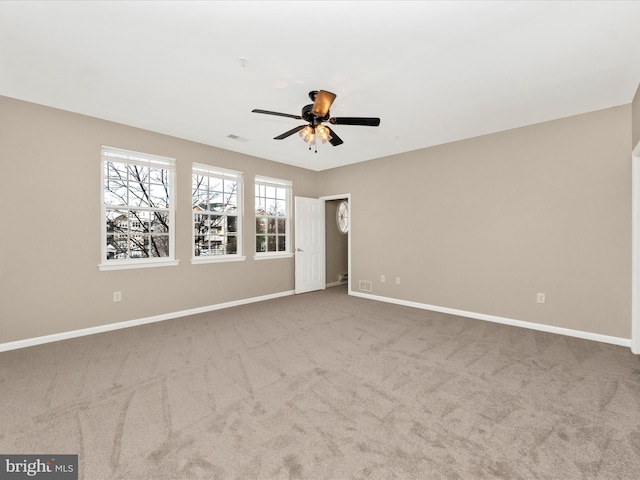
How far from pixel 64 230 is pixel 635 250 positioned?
661 cm

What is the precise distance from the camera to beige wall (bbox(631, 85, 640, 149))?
293cm

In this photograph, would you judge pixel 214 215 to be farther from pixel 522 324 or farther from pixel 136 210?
pixel 522 324

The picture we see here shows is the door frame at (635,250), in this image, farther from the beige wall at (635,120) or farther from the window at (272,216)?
the window at (272,216)

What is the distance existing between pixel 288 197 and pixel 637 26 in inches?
197

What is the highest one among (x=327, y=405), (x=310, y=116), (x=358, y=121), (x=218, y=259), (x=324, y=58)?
(x=324, y=58)

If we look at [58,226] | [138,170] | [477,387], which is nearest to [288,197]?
[138,170]

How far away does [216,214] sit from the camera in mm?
4902

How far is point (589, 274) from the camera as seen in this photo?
3.51m

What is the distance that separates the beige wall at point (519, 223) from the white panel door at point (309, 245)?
1422 mm

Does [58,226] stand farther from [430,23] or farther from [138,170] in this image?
[430,23]

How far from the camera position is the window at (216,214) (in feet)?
15.4

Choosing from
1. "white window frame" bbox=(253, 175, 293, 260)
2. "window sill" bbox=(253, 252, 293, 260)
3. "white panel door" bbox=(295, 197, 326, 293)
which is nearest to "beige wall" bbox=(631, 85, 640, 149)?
"white panel door" bbox=(295, 197, 326, 293)

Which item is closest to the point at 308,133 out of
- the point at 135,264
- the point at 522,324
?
the point at 135,264

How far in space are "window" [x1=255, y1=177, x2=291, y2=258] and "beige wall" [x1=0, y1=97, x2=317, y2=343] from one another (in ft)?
4.52
